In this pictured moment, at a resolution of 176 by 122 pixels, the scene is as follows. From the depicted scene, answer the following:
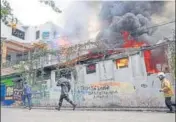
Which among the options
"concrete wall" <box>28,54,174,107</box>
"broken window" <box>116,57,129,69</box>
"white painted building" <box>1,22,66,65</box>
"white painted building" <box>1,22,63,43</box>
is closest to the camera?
"concrete wall" <box>28,54,174,107</box>

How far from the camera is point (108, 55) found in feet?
76.3

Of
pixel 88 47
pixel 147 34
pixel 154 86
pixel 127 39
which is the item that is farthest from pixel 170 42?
pixel 147 34

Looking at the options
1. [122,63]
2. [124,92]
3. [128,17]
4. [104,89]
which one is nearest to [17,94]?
[122,63]

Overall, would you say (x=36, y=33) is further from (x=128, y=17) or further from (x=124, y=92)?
(x=124, y=92)

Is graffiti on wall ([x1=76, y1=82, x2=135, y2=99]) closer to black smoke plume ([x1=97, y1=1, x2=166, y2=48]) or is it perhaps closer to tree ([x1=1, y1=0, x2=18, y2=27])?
tree ([x1=1, y1=0, x2=18, y2=27])

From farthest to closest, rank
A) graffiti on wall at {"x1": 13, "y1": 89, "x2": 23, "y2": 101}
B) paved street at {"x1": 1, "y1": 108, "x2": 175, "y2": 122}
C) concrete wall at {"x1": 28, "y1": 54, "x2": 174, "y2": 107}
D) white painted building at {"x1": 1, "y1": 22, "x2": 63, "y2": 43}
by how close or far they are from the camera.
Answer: white painted building at {"x1": 1, "y1": 22, "x2": 63, "y2": 43}, graffiti on wall at {"x1": 13, "y1": 89, "x2": 23, "y2": 101}, concrete wall at {"x1": 28, "y1": 54, "x2": 174, "y2": 107}, paved street at {"x1": 1, "y1": 108, "x2": 175, "y2": 122}

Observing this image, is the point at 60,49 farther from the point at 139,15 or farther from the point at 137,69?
the point at 139,15

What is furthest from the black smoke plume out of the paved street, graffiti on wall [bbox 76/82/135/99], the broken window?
the paved street

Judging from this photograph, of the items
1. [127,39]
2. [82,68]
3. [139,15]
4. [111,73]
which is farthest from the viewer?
A: [139,15]

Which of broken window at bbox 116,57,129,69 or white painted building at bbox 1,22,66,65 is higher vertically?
white painted building at bbox 1,22,66,65

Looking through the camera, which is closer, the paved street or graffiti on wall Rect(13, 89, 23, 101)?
the paved street

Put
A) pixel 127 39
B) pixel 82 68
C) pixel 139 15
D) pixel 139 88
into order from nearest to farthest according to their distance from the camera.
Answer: pixel 139 88, pixel 82 68, pixel 127 39, pixel 139 15

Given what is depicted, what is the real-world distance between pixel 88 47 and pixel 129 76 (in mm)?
4558

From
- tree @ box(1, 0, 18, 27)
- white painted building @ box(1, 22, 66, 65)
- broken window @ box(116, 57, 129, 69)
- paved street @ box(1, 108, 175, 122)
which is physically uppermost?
white painted building @ box(1, 22, 66, 65)
